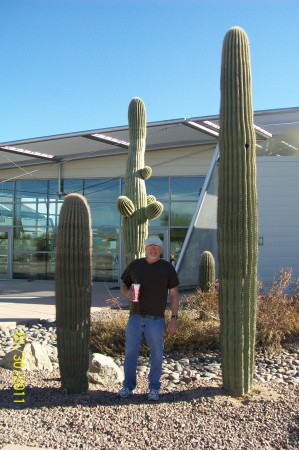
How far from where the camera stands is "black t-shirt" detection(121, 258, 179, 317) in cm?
468

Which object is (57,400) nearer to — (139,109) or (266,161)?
(139,109)

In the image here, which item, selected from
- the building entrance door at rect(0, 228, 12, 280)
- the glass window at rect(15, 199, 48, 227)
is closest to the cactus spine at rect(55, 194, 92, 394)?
the glass window at rect(15, 199, 48, 227)

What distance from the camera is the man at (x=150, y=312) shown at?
183 inches

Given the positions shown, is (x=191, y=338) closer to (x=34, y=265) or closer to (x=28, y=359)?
(x=28, y=359)

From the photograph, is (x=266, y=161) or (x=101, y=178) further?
(x=101, y=178)

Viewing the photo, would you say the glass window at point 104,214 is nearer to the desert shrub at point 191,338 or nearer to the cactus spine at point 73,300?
the desert shrub at point 191,338

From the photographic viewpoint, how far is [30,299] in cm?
1323

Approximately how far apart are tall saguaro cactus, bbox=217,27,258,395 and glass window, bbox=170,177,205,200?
13090 mm

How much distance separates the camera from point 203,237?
47.6ft

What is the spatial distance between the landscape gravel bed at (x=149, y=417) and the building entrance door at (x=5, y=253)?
610 inches

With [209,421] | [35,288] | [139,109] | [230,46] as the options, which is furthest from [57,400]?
[35,288]

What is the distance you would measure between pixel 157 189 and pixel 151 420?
14711mm

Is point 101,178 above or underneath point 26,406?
above

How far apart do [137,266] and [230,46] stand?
236 cm
